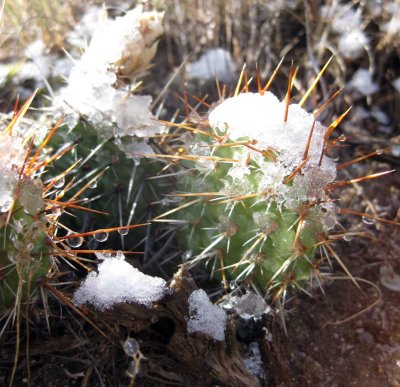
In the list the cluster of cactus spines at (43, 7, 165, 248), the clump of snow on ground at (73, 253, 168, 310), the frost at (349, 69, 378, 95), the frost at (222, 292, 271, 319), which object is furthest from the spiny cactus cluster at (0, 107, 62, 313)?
the frost at (349, 69, 378, 95)

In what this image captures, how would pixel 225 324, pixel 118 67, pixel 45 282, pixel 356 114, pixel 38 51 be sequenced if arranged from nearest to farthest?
pixel 45 282 → pixel 225 324 → pixel 118 67 → pixel 356 114 → pixel 38 51

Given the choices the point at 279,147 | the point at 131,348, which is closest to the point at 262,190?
the point at 279,147

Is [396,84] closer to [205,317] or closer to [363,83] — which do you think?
[363,83]

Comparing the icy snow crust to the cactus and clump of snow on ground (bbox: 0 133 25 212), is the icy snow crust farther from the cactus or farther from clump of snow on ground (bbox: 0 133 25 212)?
clump of snow on ground (bbox: 0 133 25 212)

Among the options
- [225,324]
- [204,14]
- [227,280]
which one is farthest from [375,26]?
[225,324]

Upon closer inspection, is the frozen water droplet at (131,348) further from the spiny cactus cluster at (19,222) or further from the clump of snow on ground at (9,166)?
the clump of snow on ground at (9,166)

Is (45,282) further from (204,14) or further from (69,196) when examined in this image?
(204,14)
